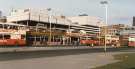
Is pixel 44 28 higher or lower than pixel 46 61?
higher

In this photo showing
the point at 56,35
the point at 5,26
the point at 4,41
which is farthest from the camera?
the point at 56,35

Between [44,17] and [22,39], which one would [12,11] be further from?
[22,39]

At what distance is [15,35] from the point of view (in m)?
96.8

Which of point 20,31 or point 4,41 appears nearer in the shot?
point 4,41

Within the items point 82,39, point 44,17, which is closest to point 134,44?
point 82,39

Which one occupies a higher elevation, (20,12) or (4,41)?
(20,12)

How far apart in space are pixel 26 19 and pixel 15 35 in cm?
4611

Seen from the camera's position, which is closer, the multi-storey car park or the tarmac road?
the tarmac road

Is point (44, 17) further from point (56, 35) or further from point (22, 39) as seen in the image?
point (22, 39)

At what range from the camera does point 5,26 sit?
11319cm

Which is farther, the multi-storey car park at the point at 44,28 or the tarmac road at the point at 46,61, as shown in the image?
the multi-storey car park at the point at 44,28

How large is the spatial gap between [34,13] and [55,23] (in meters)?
15.2

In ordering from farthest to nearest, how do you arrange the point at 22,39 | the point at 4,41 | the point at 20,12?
the point at 20,12
the point at 22,39
the point at 4,41

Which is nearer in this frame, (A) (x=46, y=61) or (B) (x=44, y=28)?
(A) (x=46, y=61)
